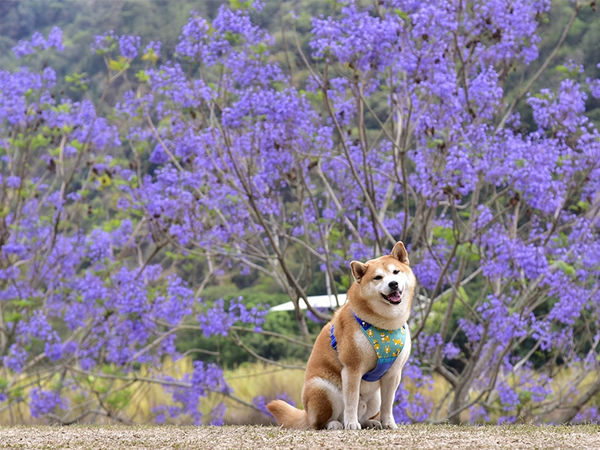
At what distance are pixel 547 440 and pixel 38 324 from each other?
8966 millimetres

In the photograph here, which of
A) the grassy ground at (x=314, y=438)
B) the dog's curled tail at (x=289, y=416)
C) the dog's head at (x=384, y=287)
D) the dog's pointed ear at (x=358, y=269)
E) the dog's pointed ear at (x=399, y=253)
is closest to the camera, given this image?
the grassy ground at (x=314, y=438)

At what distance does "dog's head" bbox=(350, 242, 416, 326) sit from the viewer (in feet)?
20.6

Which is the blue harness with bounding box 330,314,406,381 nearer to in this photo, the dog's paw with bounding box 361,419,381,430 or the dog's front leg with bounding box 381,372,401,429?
the dog's front leg with bounding box 381,372,401,429

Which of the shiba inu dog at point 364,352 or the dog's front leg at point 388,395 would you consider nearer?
the shiba inu dog at point 364,352

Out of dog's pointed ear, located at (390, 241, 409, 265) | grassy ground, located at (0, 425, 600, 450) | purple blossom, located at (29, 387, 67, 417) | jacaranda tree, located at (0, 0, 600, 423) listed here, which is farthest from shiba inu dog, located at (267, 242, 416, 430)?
purple blossom, located at (29, 387, 67, 417)

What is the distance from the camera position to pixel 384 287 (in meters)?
6.26

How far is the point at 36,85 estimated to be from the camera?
585 inches

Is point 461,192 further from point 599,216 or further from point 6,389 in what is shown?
point 6,389

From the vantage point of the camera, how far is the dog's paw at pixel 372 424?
663 centimetres

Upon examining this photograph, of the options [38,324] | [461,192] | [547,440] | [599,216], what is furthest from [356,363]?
[38,324]

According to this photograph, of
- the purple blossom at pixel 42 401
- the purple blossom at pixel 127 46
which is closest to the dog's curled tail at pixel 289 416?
the purple blossom at pixel 42 401

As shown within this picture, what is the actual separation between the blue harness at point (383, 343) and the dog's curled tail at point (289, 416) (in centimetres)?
68

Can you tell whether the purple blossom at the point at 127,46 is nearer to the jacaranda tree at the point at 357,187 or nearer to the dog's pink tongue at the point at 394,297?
the jacaranda tree at the point at 357,187

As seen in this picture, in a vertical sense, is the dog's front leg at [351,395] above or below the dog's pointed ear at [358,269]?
below
